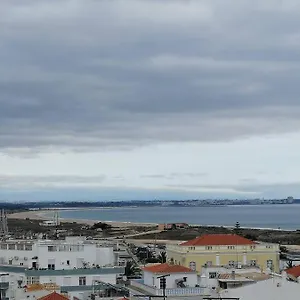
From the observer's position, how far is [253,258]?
47.4 meters

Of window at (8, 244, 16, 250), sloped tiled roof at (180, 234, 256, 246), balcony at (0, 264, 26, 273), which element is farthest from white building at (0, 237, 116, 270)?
sloped tiled roof at (180, 234, 256, 246)

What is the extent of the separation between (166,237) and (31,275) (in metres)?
94.9

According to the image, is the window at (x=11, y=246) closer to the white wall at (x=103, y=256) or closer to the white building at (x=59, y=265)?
the white building at (x=59, y=265)

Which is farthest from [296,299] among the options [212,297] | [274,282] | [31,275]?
[31,275]

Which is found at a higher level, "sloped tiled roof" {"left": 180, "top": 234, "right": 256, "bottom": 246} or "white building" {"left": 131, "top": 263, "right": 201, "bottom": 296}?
"sloped tiled roof" {"left": 180, "top": 234, "right": 256, "bottom": 246}

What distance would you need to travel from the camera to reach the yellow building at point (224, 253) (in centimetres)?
4628

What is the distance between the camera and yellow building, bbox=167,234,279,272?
152 ft

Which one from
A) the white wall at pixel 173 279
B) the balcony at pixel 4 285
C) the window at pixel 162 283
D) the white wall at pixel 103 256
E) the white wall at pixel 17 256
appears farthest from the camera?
the white wall at pixel 103 256

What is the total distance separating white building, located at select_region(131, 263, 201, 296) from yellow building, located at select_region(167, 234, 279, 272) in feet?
42.6

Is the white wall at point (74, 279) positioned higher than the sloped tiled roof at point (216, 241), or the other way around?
the sloped tiled roof at point (216, 241)

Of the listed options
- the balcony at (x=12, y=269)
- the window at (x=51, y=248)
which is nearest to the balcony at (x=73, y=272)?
the balcony at (x=12, y=269)

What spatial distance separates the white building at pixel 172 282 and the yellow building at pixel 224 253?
12999 mm

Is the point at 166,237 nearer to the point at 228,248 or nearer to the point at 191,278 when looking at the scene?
the point at 228,248

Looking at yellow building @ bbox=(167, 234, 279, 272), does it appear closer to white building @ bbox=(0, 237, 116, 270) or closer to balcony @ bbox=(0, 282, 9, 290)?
white building @ bbox=(0, 237, 116, 270)
